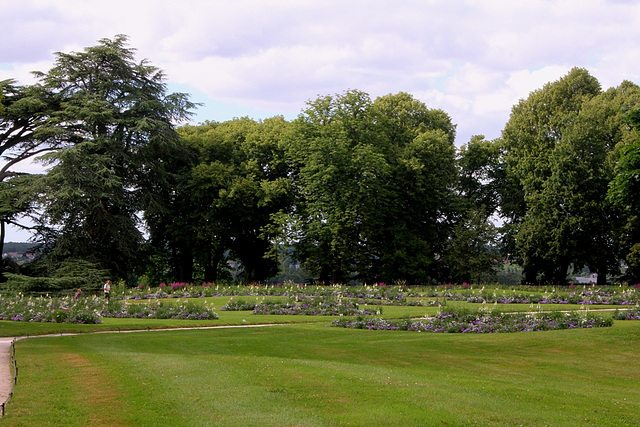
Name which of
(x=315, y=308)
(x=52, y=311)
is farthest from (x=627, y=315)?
(x=52, y=311)

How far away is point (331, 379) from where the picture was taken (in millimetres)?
11266

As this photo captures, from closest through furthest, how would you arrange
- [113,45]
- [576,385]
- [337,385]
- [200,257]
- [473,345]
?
[337,385], [576,385], [473,345], [113,45], [200,257]

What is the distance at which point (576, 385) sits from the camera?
11891mm

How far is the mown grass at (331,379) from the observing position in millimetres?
9016

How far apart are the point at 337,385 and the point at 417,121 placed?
44.7 metres

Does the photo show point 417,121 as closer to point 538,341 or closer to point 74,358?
point 538,341

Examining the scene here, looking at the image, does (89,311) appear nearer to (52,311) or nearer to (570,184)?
(52,311)

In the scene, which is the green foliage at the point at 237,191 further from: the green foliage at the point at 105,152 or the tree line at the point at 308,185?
the green foliage at the point at 105,152

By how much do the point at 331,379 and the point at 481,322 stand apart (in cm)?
997

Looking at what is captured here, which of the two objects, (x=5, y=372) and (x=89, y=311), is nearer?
(x=5, y=372)

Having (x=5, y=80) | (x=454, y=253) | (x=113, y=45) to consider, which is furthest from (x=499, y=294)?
(x=5, y=80)

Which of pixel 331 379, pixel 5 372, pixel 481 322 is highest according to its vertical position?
pixel 481 322

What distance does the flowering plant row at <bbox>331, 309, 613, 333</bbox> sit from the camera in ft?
62.2

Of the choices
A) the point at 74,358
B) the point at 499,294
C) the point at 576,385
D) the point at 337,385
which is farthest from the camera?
the point at 499,294
